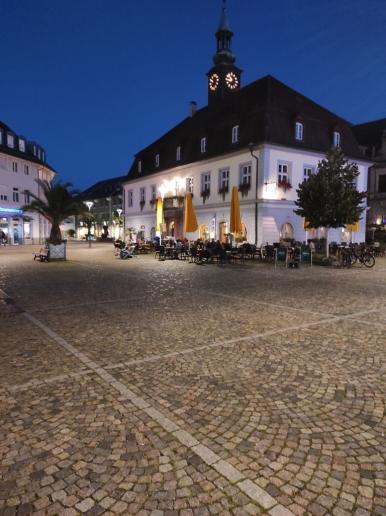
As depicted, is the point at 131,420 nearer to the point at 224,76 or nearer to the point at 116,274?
the point at 116,274

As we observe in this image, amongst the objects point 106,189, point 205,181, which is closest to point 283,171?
point 205,181

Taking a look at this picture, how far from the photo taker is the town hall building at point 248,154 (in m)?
27.6

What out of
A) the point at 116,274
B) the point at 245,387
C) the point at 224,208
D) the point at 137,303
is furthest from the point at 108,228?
the point at 245,387

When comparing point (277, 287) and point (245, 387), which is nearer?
point (245, 387)

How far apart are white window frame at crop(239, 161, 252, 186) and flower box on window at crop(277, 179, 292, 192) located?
2191mm

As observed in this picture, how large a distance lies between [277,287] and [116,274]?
6567 mm

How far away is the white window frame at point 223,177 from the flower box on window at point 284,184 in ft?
15.6

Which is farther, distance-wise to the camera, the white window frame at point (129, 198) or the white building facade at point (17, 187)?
the white building facade at point (17, 187)

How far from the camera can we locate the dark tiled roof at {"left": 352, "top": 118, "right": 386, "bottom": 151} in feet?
161

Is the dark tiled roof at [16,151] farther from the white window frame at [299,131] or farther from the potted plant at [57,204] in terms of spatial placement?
the white window frame at [299,131]

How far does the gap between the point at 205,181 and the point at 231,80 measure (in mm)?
12270

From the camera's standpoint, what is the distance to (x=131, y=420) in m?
3.50

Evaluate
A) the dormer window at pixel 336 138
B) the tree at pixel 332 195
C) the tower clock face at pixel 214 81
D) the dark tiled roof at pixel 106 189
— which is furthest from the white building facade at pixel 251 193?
the dark tiled roof at pixel 106 189

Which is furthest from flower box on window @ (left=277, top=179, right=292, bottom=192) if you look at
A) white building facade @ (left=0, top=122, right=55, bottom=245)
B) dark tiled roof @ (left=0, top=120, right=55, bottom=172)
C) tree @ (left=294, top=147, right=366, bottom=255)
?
dark tiled roof @ (left=0, top=120, right=55, bottom=172)
